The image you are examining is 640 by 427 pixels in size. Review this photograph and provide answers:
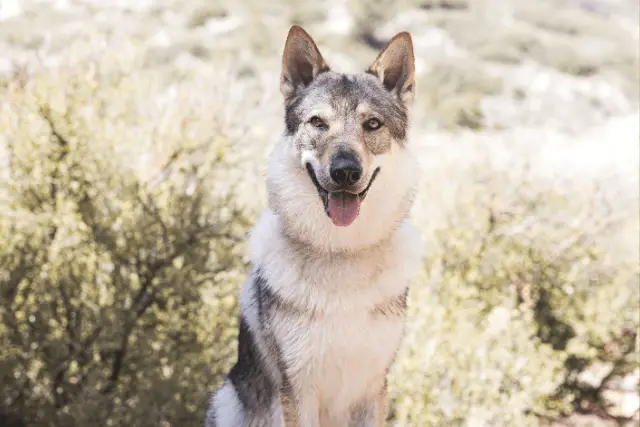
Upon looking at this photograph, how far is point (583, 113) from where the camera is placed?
28156 millimetres

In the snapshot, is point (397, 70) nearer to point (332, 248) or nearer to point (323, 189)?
point (323, 189)

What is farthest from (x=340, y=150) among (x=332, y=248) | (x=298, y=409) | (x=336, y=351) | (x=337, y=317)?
(x=298, y=409)

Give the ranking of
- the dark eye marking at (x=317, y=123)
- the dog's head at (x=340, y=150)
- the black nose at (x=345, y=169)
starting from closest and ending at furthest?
the black nose at (x=345, y=169), the dog's head at (x=340, y=150), the dark eye marking at (x=317, y=123)

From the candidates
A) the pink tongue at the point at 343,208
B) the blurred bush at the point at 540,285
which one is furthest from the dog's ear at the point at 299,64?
the blurred bush at the point at 540,285

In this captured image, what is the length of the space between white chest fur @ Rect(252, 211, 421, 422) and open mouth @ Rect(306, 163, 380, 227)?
24 centimetres

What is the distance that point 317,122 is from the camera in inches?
124

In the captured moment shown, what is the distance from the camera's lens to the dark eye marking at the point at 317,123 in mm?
3137

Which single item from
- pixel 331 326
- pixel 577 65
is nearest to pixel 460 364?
pixel 331 326

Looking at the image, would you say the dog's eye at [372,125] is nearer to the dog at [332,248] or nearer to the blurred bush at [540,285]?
the dog at [332,248]

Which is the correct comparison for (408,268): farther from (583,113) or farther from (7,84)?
(583,113)

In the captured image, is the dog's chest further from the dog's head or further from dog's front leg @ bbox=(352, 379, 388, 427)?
the dog's head

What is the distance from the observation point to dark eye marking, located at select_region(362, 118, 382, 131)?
314 cm

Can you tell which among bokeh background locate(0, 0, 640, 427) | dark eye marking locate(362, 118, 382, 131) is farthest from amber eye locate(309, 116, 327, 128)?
bokeh background locate(0, 0, 640, 427)

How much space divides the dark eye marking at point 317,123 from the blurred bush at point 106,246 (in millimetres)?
2833
